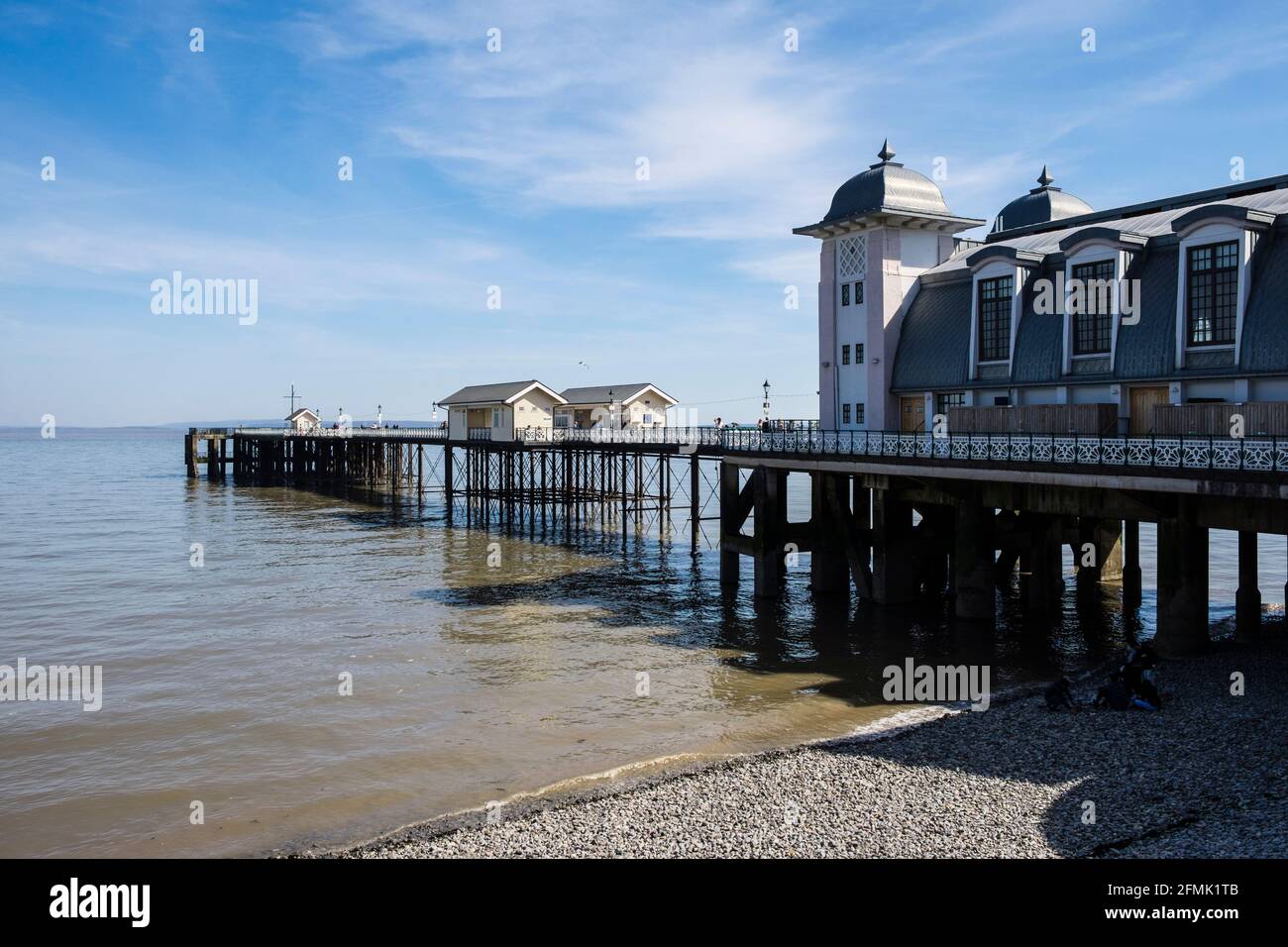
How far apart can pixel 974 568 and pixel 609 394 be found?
31736 mm

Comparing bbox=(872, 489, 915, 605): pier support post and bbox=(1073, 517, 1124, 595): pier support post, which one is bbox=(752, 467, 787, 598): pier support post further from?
bbox=(1073, 517, 1124, 595): pier support post

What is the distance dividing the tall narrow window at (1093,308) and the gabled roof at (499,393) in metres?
33.9

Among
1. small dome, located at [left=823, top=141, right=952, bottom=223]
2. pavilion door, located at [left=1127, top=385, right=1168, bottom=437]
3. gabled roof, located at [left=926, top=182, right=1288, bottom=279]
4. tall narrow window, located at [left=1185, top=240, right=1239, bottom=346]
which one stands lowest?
pavilion door, located at [left=1127, top=385, right=1168, bottom=437]

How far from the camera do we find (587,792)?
14.0m

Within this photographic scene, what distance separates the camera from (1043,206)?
37.3 meters

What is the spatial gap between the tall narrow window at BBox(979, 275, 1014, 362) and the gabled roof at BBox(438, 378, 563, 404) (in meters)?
30.8

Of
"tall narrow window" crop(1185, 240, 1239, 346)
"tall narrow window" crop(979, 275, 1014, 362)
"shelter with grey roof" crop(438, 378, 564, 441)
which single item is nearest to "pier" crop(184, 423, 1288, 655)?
"tall narrow window" crop(1185, 240, 1239, 346)

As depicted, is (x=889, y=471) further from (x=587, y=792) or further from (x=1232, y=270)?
(x=587, y=792)

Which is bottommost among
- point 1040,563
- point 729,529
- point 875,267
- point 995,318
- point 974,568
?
point 1040,563

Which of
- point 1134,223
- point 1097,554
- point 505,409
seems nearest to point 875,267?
point 1134,223

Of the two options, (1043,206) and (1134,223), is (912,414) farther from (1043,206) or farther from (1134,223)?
(1043,206)

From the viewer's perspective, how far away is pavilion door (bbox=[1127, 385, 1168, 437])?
22453 millimetres

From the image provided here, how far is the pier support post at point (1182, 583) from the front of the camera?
1873 centimetres
